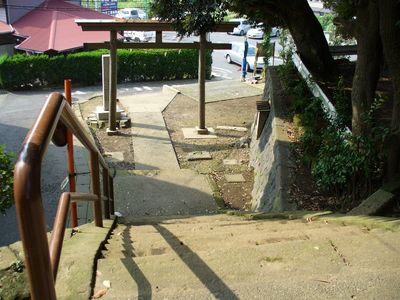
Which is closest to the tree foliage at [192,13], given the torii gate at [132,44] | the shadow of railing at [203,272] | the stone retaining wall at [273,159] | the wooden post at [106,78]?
the stone retaining wall at [273,159]

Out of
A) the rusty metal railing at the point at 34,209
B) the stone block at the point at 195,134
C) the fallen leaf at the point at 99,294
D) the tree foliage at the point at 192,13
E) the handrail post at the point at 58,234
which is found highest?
the tree foliage at the point at 192,13

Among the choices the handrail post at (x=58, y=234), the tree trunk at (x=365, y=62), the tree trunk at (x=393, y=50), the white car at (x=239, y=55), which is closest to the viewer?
the handrail post at (x=58, y=234)

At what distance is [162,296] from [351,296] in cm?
97

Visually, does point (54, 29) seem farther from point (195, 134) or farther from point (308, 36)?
point (308, 36)

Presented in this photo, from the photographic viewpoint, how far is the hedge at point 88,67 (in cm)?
1991

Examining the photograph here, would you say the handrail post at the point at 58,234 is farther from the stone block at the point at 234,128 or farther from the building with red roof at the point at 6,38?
the building with red roof at the point at 6,38

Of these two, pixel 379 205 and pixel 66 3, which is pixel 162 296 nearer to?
pixel 379 205

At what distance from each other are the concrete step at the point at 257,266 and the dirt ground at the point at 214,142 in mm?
4899

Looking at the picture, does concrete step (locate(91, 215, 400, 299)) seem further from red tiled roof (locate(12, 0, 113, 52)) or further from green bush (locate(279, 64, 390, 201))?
red tiled roof (locate(12, 0, 113, 52))

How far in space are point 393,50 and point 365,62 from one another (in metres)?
0.87

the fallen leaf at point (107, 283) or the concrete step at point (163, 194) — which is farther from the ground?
the fallen leaf at point (107, 283)

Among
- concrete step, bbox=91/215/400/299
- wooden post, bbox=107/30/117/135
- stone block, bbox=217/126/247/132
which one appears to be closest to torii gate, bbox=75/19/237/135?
wooden post, bbox=107/30/117/135

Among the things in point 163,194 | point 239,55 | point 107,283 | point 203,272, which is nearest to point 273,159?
point 163,194

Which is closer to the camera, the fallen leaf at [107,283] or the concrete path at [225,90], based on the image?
the fallen leaf at [107,283]
